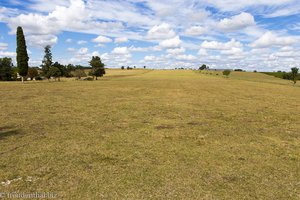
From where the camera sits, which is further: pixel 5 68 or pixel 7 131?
pixel 5 68

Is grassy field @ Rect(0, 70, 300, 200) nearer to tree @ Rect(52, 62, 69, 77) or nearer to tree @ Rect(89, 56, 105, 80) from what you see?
tree @ Rect(89, 56, 105, 80)

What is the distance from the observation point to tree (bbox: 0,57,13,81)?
96.2m

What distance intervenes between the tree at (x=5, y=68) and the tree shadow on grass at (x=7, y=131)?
9349 centimetres

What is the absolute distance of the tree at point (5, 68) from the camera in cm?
9619

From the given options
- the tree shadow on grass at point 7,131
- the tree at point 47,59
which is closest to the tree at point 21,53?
the tree at point 47,59

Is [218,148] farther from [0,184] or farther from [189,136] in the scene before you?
[0,184]

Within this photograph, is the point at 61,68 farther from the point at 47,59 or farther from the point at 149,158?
the point at 149,158

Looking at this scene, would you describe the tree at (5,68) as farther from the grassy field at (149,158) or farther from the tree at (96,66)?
the grassy field at (149,158)

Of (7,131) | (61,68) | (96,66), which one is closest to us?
(7,131)

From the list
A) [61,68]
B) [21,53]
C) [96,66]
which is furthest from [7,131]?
[61,68]

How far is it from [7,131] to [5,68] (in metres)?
94.9

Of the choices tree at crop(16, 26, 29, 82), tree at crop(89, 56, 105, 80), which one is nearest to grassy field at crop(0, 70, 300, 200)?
tree at crop(16, 26, 29, 82)

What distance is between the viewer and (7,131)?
46.6 feet

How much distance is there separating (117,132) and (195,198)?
7.98 metres
